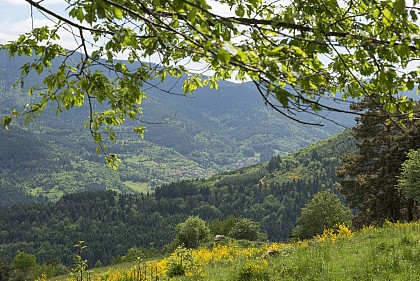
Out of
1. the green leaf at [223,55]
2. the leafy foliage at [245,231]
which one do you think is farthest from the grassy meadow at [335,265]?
the leafy foliage at [245,231]

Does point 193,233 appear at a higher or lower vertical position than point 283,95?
lower

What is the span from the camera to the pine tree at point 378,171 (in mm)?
34875

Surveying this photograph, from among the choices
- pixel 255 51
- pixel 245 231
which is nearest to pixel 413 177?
pixel 255 51

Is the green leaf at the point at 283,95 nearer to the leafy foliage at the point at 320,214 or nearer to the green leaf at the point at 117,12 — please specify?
the green leaf at the point at 117,12

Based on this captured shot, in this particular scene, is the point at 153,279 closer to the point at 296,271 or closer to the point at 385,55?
the point at 296,271

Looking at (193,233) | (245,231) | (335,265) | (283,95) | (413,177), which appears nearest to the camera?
(283,95)

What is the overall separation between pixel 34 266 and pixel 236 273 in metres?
102

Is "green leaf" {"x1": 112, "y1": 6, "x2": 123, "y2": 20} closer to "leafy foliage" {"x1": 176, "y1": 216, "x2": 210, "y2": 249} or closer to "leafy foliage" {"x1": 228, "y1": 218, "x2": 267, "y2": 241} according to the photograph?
"leafy foliage" {"x1": 176, "y1": 216, "x2": 210, "y2": 249}

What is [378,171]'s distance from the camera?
38594mm

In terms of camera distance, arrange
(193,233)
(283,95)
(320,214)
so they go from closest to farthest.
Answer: (283,95)
(320,214)
(193,233)

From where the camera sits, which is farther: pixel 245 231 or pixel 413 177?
pixel 245 231

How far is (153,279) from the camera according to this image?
1341 centimetres

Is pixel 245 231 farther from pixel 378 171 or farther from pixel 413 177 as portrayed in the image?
pixel 413 177

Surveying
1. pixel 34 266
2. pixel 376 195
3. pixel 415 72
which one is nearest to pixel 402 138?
pixel 376 195
